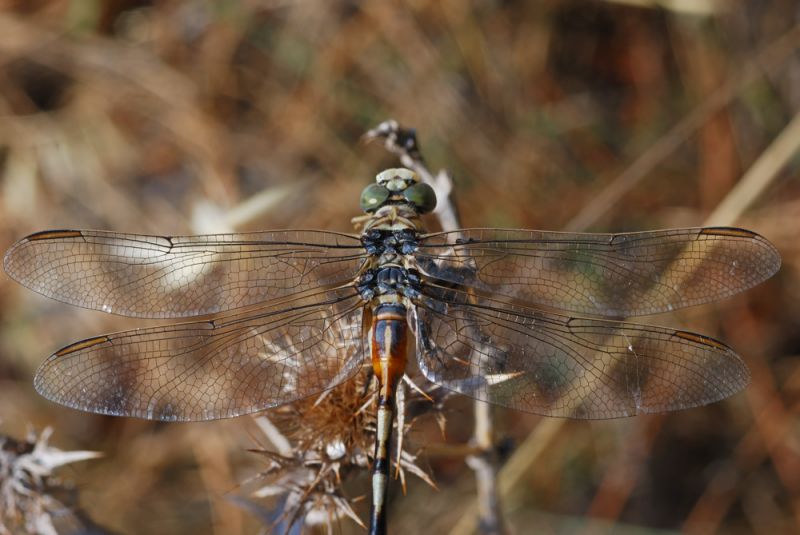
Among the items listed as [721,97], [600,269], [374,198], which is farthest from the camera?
[721,97]

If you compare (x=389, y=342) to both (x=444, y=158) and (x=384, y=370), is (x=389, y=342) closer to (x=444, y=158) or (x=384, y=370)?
(x=384, y=370)

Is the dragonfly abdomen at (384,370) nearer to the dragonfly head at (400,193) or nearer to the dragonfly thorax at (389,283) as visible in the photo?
the dragonfly thorax at (389,283)

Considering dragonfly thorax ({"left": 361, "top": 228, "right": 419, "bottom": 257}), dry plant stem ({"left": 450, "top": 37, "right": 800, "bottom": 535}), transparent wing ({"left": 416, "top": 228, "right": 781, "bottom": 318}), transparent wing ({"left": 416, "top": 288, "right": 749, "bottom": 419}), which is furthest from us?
dry plant stem ({"left": 450, "top": 37, "right": 800, "bottom": 535})

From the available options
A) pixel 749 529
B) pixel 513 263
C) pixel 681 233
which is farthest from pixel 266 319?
pixel 749 529

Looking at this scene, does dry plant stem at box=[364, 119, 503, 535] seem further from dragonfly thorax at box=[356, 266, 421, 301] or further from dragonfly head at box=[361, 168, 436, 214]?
dragonfly thorax at box=[356, 266, 421, 301]

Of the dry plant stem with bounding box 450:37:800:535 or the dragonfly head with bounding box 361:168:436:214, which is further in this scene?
the dry plant stem with bounding box 450:37:800:535

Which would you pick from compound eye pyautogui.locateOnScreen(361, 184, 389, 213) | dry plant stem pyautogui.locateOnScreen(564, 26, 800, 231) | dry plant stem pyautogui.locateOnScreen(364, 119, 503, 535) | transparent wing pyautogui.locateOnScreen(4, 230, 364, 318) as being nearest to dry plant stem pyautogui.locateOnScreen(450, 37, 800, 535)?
dry plant stem pyautogui.locateOnScreen(564, 26, 800, 231)

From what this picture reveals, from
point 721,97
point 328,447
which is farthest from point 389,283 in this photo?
point 721,97
